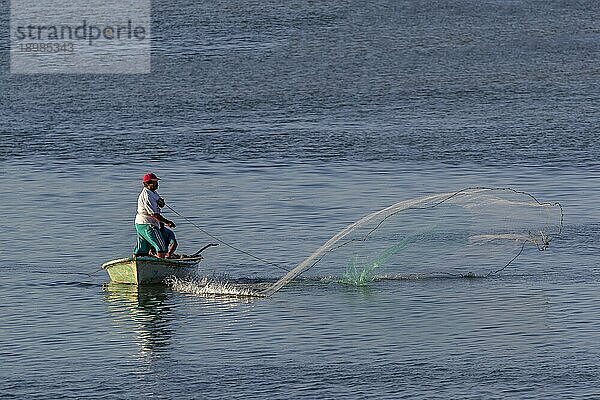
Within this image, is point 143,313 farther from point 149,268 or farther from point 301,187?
point 301,187

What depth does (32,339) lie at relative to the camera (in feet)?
83.6

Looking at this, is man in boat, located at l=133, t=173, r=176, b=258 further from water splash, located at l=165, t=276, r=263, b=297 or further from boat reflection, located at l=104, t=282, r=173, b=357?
boat reflection, located at l=104, t=282, r=173, b=357

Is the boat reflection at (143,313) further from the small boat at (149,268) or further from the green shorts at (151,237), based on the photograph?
the green shorts at (151,237)

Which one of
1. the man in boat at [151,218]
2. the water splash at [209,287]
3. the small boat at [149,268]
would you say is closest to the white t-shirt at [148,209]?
the man in boat at [151,218]

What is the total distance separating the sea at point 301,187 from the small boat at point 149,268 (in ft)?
0.85

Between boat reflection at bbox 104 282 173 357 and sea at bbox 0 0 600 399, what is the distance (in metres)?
0.07

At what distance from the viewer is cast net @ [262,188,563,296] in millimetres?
A: 30375

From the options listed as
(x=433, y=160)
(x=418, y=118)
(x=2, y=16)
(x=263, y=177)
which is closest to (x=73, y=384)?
(x=263, y=177)

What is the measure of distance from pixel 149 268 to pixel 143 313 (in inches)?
63.0

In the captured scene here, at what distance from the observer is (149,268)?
1139 inches

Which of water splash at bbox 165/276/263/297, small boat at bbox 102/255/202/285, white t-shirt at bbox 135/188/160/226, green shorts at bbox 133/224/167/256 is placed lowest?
water splash at bbox 165/276/263/297

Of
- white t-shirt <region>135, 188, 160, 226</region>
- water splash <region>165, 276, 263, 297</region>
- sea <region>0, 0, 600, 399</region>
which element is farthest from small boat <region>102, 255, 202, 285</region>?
white t-shirt <region>135, 188, 160, 226</region>

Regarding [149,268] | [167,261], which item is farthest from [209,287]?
[149,268]

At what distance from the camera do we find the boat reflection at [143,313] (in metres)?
25.4
